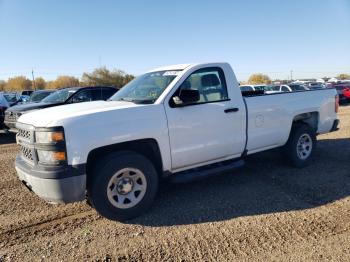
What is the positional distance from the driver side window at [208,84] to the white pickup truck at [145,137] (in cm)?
2

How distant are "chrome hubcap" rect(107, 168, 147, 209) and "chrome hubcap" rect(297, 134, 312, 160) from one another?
353 cm

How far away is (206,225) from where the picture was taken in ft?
13.0

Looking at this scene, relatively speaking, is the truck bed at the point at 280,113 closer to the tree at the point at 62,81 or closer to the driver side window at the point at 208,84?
A: the driver side window at the point at 208,84

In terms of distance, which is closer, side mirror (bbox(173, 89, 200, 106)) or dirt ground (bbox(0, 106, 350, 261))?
dirt ground (bbox(0, 106, 350, 261))

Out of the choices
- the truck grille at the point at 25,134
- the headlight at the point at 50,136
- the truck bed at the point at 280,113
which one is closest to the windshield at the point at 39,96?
the truck grille at the point at 25,134

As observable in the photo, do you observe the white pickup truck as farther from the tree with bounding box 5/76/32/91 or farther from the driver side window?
the tree with bounding box 5/76/32/91

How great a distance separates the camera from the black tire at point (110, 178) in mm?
3951

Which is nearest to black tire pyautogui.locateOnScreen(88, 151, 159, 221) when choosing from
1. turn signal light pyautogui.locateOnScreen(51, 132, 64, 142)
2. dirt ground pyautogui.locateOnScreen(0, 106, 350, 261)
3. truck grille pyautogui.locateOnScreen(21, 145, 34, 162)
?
dirt ground pyautogui.locateOnScreen(0, 106, 350, 261)

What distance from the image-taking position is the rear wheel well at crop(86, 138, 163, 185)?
4.07 m

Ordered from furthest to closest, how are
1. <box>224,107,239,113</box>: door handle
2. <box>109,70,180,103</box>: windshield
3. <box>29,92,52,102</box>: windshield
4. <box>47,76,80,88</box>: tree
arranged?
<box>47,76,80,88</box>: tree, <box>29,92,52,102</box>: windshield, <box>224,107,239,113</box>: door handle, <box>109,70,180,103</box>: windshield

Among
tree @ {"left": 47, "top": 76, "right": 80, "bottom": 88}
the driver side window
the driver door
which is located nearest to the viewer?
the driver door

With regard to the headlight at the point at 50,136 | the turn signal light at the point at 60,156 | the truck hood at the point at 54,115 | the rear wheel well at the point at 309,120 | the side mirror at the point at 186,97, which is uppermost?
the side mirror at the point at 186,97

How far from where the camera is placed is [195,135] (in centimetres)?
459

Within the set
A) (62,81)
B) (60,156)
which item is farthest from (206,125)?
(62,81)
